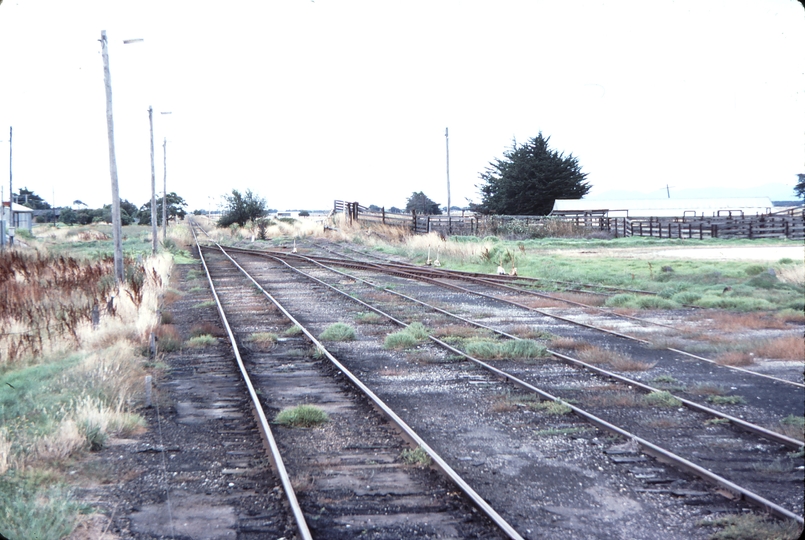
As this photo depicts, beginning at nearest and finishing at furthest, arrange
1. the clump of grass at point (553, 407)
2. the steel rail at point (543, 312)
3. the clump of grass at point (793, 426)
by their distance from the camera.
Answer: the clump of grass at point (793, 426) → the clump of grass at point (553, 407) → the steel rail at point (543, 312)

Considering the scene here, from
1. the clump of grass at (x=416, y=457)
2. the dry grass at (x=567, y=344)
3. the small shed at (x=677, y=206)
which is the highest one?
the small shed at (x=677, y=206)

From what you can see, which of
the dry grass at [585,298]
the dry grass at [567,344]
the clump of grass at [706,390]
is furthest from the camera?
the dry grass at [585,298]

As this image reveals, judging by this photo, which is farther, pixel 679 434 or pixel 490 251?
pixel 490 251

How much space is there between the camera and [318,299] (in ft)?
63.2

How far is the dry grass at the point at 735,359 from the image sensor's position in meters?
10.5

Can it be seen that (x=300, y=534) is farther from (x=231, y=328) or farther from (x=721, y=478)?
(x=231, y=328)

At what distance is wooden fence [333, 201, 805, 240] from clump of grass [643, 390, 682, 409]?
34.5 meters

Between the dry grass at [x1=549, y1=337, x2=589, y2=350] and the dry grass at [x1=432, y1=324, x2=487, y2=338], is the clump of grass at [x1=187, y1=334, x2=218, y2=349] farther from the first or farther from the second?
the dry grass at [x1=549, y1=337, x2=589, y2=350]

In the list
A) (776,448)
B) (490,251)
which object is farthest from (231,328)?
(490,251)

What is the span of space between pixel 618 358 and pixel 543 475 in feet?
16.5

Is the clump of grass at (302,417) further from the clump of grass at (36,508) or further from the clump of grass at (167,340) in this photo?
the clump of grass at (167,340)

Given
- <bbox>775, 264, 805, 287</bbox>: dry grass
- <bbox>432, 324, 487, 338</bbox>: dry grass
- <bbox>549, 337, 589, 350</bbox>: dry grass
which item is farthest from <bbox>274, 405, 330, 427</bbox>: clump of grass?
<bbox>775, 264, 805, 287</bbox>: dry grass

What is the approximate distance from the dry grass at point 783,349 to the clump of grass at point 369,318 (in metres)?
7.30

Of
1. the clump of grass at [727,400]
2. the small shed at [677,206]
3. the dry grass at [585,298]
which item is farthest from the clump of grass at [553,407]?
the small shed at [677,206]
